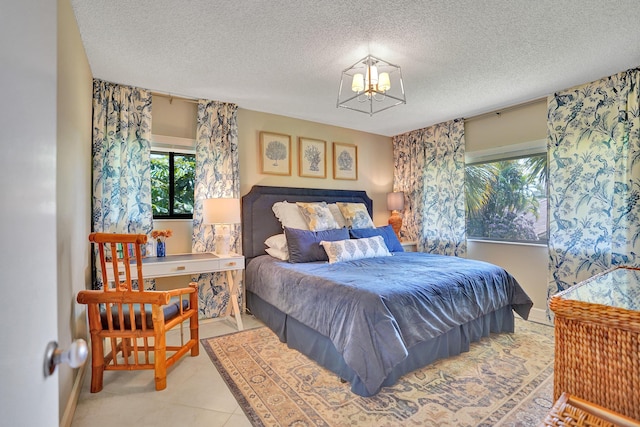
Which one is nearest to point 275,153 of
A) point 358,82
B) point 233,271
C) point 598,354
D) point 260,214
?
point 260,214

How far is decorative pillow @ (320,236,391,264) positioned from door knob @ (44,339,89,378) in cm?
250

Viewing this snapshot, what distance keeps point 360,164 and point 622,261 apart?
123 inches

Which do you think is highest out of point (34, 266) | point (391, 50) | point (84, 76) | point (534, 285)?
point (391, 50)

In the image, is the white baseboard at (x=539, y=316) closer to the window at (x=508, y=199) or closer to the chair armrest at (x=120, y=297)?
the window at (x=508, y=199)

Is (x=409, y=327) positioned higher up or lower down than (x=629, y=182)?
lower down

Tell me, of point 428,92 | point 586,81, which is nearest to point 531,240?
point 586,81

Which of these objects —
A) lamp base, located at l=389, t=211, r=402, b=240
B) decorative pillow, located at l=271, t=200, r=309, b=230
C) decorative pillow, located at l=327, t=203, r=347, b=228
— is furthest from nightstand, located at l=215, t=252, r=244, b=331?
lamp base, located at l=389, t=211, r=402, b=240

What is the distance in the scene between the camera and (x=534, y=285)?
3.46 m

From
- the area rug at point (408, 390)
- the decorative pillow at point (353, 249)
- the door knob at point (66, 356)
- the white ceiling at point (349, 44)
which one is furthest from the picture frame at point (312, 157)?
the door knob at point (66, 356)

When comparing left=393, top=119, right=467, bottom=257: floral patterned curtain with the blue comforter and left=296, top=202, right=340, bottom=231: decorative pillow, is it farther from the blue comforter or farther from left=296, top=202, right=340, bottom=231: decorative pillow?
left=296, top=202, right=340, bottom=231: decorative pillow

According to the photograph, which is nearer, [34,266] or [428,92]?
[34,266]

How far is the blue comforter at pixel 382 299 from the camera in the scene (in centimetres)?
188

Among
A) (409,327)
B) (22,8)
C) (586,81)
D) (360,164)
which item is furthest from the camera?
(360,164)

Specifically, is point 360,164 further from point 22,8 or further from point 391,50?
point 22,8
